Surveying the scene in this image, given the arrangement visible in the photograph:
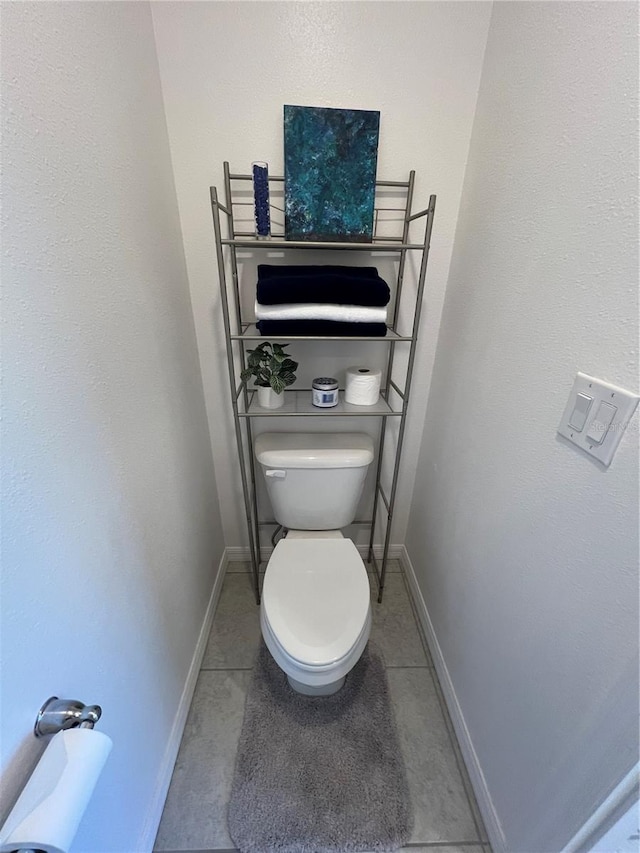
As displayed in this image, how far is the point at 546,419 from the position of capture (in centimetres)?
73

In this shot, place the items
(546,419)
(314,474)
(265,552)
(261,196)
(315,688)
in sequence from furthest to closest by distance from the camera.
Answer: (265,552) → (314,474) → (315,688) → (261,196) → (546,419)

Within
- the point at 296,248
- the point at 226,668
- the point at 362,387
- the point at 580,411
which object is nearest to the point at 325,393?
the point at 362,387

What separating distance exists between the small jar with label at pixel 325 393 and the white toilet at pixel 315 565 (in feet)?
0.60

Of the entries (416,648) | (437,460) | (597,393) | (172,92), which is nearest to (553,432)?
(597,393)

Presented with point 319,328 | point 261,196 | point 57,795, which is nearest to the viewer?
point 57,795

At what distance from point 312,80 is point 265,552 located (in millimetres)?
1755

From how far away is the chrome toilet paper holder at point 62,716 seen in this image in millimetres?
526

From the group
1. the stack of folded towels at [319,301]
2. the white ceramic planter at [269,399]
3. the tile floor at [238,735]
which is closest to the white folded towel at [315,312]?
the stack of folded towels at [319,301]

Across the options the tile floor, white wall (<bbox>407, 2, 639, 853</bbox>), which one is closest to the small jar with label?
white wall (<bbox>407, 2, 639, 853</bbox>)

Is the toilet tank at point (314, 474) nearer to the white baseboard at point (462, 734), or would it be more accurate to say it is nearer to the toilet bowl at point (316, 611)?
the toilet bowl at point (316, 611)

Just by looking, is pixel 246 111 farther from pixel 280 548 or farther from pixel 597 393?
pixel 280 548

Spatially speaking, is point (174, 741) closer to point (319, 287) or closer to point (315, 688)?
point (315, 688)

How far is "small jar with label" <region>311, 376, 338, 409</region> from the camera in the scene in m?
1.16

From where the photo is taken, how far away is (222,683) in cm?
125
